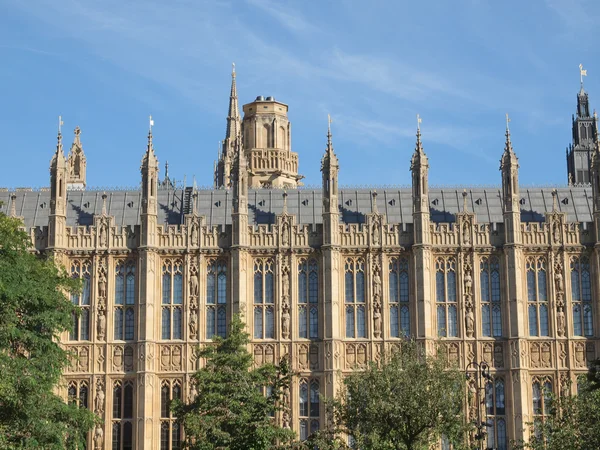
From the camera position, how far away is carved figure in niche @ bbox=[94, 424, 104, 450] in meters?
80.8

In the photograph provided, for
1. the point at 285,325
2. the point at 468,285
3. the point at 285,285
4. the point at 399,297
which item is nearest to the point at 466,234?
the point at 468,285

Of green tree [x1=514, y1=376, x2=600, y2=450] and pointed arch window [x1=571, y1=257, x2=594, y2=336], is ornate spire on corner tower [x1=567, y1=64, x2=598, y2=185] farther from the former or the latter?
green tree [x1=514, y1=376, x2=600, y2=450]

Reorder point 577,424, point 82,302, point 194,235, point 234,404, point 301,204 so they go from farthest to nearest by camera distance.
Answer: point 301,204, point 194,235, point 82,302, point 234,404, point 577,424

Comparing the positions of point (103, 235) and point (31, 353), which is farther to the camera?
point (103, 235)

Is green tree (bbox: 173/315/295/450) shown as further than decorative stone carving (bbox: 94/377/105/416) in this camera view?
No

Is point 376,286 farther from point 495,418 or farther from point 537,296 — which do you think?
point 495,418

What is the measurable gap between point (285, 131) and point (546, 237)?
33016 mm

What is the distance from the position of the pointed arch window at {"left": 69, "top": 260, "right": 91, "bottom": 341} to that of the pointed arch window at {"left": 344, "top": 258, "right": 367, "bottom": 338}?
16.3 metres

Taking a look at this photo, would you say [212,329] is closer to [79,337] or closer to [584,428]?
[79,337]

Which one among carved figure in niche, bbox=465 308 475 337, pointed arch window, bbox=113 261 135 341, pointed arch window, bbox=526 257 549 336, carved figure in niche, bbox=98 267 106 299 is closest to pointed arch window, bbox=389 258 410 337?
carved figure in niche, bbox=465 308 475 337

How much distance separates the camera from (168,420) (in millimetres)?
81125

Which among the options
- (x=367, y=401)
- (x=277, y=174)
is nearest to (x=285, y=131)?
(x=277, y=174)

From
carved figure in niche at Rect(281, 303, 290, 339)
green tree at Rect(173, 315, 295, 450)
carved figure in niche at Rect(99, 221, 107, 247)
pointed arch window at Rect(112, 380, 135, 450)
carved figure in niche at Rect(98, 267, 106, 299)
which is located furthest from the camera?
carved figure in niche at Rect(99, 221, 107, 247)

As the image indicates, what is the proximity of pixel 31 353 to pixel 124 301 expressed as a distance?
16829 millimetres
